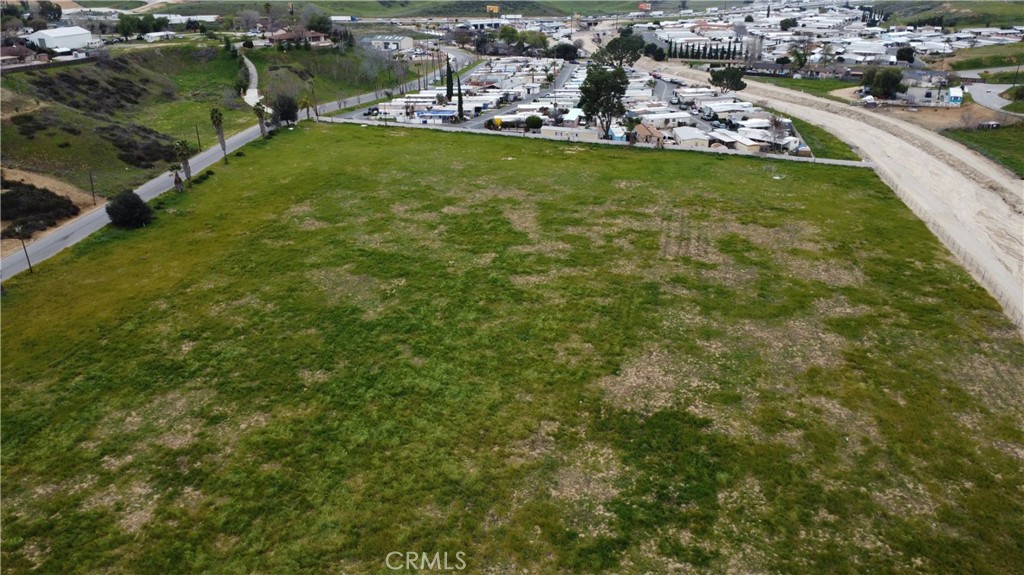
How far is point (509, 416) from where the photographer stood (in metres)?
27.3

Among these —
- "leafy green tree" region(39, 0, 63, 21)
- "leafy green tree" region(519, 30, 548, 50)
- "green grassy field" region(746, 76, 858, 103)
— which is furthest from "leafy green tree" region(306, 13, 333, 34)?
"green grassy field" region(746, 76, 858, 103)

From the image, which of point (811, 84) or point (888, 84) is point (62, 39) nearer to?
point (888, 84)

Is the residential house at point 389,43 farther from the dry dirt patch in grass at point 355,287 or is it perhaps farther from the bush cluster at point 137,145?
the dry dirt patch in grass at point 355,287

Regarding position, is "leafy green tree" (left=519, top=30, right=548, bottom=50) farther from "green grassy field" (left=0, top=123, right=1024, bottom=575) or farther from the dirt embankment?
the dirt embankment

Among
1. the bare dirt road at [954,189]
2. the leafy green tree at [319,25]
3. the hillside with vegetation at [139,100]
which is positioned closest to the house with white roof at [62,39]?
the hillside with vegetation at [139,100]

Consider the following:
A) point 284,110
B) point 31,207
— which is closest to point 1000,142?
point 284,110

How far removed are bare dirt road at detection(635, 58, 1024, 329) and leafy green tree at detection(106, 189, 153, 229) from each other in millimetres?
66536

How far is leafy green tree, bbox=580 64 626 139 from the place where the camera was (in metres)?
80.2

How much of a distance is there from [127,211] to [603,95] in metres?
61.2

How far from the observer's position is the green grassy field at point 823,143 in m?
72.6

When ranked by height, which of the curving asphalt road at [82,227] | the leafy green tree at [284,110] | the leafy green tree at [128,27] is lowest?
the curving asphalt road at [82,227]

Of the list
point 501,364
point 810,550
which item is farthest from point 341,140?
point 810,550

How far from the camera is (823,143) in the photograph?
260 feet

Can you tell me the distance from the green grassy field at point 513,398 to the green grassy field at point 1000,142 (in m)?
31.3
